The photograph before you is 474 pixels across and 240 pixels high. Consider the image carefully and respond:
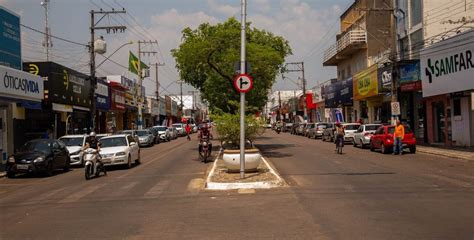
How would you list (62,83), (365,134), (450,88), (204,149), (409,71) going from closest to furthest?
(204,149) → (450,88) → (365,134) → (409,71) → (62,83)

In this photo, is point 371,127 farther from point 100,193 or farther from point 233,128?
point 100,193

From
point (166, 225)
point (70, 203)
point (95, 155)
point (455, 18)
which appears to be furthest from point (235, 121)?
point (455, 18)

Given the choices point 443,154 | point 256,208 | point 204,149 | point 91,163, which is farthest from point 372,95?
point 256,208

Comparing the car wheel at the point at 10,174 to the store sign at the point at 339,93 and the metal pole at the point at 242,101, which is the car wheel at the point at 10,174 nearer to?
the metal pole at the point at 242,101

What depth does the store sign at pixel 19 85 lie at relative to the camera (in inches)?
896

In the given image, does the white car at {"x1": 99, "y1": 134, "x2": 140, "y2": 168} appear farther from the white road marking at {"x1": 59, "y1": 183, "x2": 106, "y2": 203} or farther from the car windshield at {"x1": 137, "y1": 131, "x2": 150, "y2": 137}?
the car windshield at {"x1": 137, "y1": 131, "x2": 150, "y2": 137}

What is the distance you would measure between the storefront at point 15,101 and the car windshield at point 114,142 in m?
4.66

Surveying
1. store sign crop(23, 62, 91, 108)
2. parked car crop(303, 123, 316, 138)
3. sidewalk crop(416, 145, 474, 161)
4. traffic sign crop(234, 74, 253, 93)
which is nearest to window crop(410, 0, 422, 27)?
sidewalk crop(416, 145, 474, 161)

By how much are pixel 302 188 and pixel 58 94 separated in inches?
1072

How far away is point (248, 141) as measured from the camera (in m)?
21.0

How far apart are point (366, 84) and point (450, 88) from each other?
1647 cm

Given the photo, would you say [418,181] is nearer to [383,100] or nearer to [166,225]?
[166,225]

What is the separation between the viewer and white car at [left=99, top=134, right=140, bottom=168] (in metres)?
21.7

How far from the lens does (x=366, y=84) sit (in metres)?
42.8
